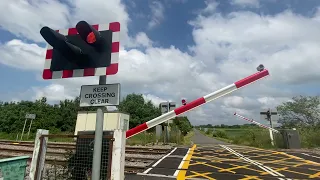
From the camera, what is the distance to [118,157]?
3303 mm

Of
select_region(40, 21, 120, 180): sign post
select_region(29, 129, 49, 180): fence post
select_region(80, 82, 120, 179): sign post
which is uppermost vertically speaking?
select_region(40, 21, 120, 180): sign post

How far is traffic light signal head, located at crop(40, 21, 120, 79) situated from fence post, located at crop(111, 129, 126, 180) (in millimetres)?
1047

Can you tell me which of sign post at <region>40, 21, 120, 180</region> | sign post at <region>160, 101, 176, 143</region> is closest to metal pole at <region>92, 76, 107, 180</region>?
sign post at <region>40, 21, 120, 180</region>

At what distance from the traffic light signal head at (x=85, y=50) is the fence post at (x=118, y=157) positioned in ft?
3.43

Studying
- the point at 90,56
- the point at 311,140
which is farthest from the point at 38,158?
the point at 311,140

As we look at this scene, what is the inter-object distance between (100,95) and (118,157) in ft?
3.33

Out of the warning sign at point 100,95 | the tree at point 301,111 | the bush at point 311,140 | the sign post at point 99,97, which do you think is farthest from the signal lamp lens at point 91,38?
the tree at point 301,111

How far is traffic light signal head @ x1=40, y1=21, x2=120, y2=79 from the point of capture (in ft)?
9.32

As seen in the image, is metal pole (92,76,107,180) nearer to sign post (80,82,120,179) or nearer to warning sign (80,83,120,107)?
sign post (80,82,120,179)

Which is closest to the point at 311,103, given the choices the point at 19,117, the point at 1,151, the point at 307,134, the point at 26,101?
the point at 307,134

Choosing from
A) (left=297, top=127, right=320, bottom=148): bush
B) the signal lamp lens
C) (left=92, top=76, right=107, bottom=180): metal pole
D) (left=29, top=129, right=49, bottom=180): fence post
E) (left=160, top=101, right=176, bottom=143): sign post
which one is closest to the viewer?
(left=92, top=76, right=107, bottom=180): metal pole

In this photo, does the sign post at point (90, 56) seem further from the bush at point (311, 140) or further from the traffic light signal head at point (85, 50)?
the bush at point (311, 140)

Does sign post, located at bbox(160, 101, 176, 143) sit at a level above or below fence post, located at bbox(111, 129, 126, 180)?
above

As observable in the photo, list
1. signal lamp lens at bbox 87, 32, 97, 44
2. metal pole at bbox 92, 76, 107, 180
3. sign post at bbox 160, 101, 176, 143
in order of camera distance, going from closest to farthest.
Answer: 1. metal pole at bbox 92, 76, 107, 180
2. signal lamp lens at bbox 87, 32, 97, 44
3. sign post at bbox 160, 101, 176, 143
